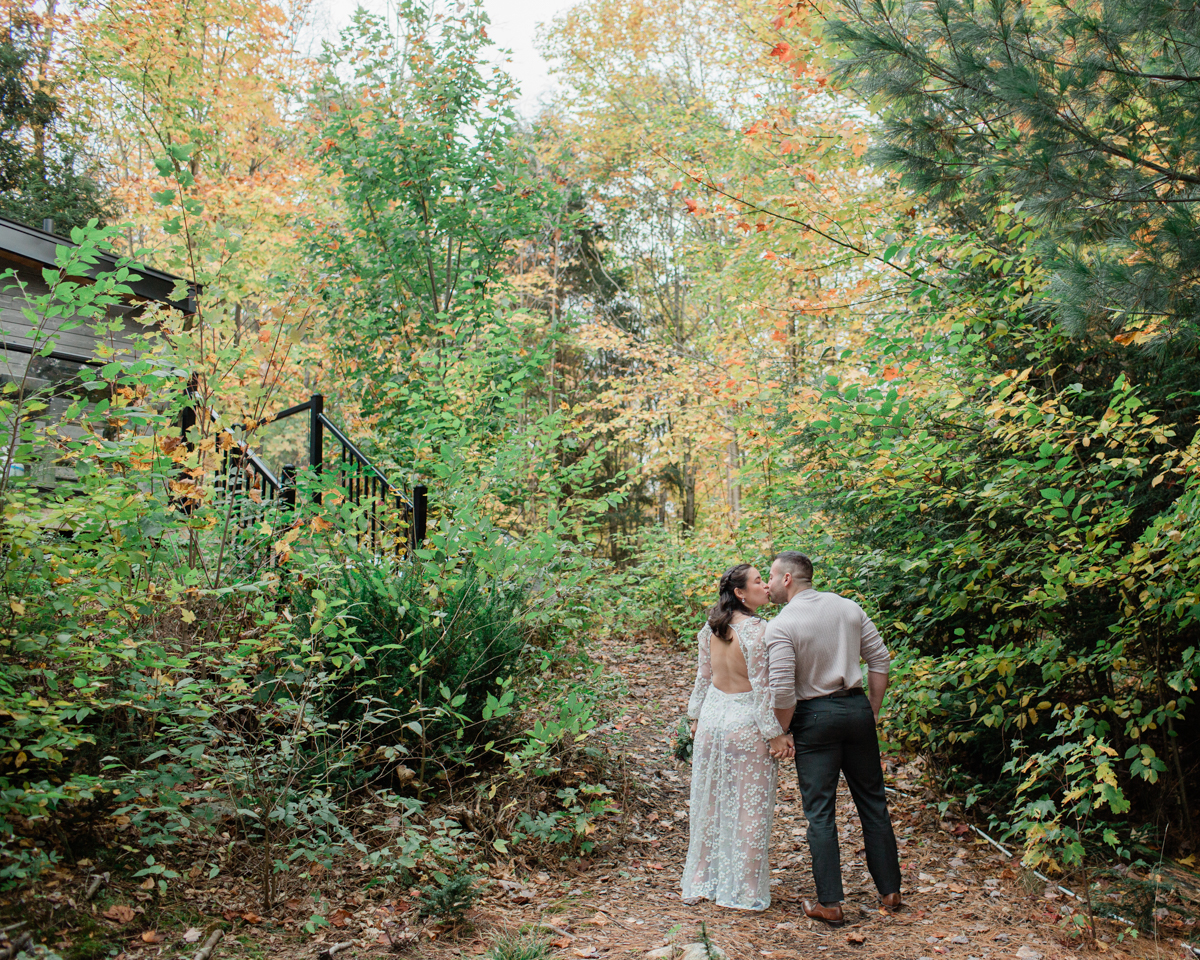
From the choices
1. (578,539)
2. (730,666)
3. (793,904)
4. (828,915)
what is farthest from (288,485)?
(828,915)

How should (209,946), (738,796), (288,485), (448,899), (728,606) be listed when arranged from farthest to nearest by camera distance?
(288,485)
(728,606)
(738,796)
(448,899)
(209,946)

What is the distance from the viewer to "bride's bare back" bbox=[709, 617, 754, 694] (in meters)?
4.22

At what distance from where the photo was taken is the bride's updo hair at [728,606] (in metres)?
4.24

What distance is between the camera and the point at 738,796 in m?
4.16

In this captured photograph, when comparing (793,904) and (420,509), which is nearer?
(793,904)

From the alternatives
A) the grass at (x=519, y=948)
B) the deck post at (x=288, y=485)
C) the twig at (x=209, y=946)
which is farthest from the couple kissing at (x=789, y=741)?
the deck post at (x=288, y=485)

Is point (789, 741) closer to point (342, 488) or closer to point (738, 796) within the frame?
point (738, 796)

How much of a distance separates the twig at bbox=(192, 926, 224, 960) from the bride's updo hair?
2.55 meters

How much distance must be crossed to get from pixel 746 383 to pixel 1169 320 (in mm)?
5425

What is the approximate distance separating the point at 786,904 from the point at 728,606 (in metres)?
1.57

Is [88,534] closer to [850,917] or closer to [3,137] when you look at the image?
[850,917]

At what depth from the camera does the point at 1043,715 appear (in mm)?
5023

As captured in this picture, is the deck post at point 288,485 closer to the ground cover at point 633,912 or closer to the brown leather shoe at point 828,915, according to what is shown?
the ground cover at point 633,912

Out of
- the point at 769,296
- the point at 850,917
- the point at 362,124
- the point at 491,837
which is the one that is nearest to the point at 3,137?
the point at 362,124
